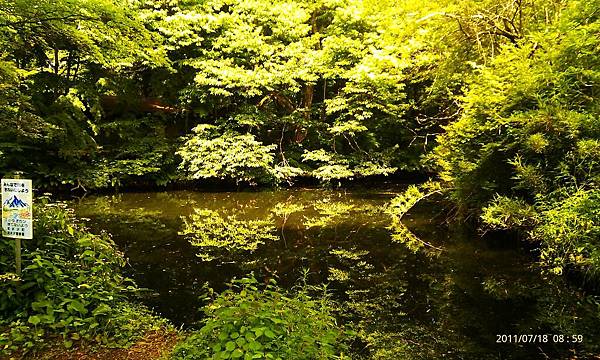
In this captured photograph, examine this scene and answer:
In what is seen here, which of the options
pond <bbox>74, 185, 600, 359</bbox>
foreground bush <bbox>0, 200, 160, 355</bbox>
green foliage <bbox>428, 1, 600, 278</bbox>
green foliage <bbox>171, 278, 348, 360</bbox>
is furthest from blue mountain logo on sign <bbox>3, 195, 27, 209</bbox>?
green foliage <bbox>428, 1, 600, 278</bbox>

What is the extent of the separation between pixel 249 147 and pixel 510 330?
10155 mm

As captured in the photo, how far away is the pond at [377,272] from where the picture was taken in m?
4.40

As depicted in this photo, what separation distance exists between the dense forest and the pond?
0.40m

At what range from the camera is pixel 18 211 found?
11.5ft

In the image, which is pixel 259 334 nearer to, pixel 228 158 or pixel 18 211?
pixel 18 211

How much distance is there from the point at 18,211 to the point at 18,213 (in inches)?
0.7

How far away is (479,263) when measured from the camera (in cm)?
663

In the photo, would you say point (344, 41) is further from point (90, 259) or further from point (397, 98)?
point (90, 259)

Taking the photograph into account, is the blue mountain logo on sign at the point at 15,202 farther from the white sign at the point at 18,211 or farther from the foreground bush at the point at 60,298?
the foreground bush at the point at 60,298

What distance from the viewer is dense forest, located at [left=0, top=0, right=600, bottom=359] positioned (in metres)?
3.87

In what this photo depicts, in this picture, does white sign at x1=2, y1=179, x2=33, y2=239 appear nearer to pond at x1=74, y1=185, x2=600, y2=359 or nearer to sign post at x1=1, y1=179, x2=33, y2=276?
sign post at x1=1, y1=179, x2=33, y2=276

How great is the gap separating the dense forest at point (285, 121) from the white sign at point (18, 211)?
0.78ft
